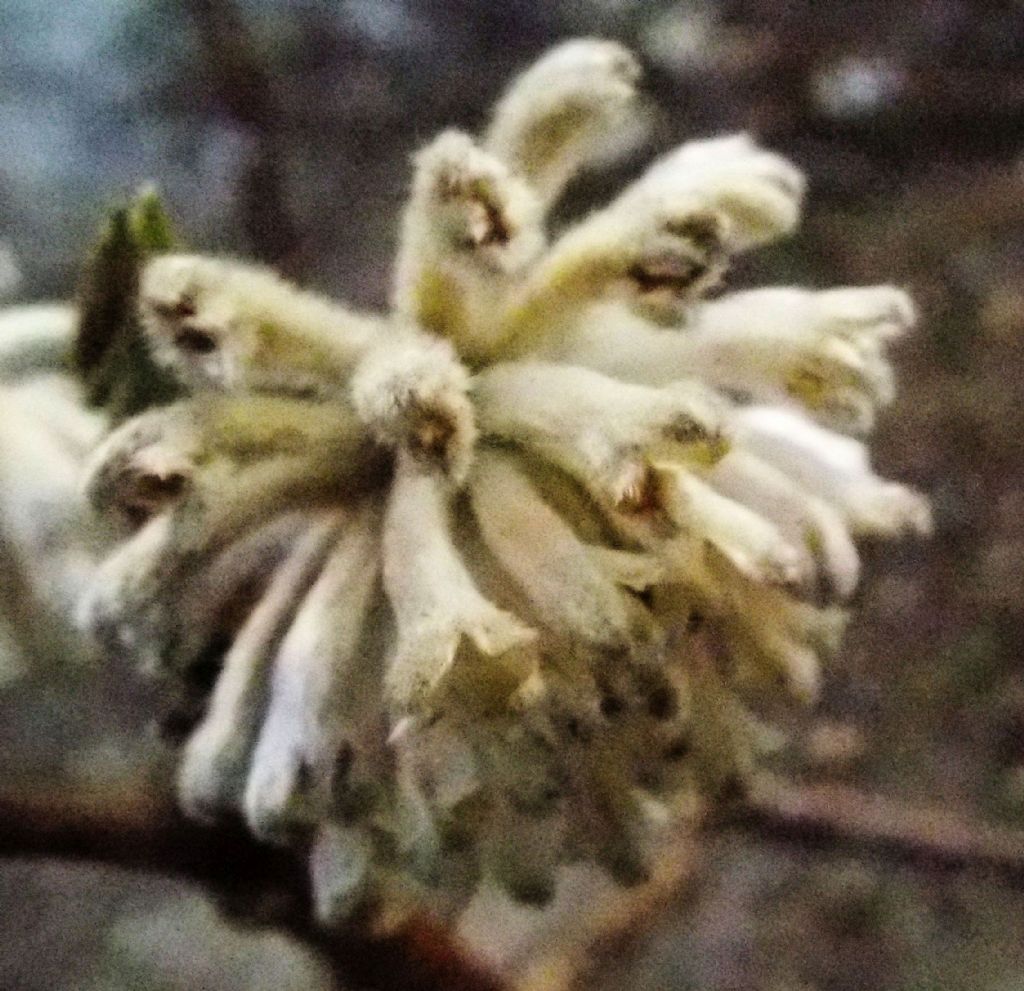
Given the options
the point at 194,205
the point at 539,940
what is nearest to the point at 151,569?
the point at 539,940

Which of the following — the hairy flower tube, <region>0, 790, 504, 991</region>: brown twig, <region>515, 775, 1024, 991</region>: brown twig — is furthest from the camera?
<region>515, 775, 1024, 991</region>: brown twig

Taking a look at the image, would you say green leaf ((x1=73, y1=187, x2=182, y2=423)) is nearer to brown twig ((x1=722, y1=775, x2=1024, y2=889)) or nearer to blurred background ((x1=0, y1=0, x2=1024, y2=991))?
blurred background ((x1=0, y1=0, x2=1024, y2=991))

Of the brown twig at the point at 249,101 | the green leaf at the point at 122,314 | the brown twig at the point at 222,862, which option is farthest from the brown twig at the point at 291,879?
the brown twig at the point at 249,101

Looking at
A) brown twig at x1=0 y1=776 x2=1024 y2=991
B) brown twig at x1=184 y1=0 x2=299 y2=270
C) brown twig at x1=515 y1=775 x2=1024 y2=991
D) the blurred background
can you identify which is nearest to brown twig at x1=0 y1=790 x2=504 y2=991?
brown twig at x1=0 y1=776 x2=1024 y2=991

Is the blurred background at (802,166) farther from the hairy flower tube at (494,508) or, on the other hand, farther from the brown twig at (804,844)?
the hairy flower tube at (494,508)

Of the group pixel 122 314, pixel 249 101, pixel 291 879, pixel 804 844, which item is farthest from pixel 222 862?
pixel 249 101

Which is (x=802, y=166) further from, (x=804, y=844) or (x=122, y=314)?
(x=122, y=314)

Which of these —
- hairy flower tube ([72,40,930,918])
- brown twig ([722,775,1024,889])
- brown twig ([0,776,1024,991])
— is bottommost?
brown twig ([722,775,1024,889])
